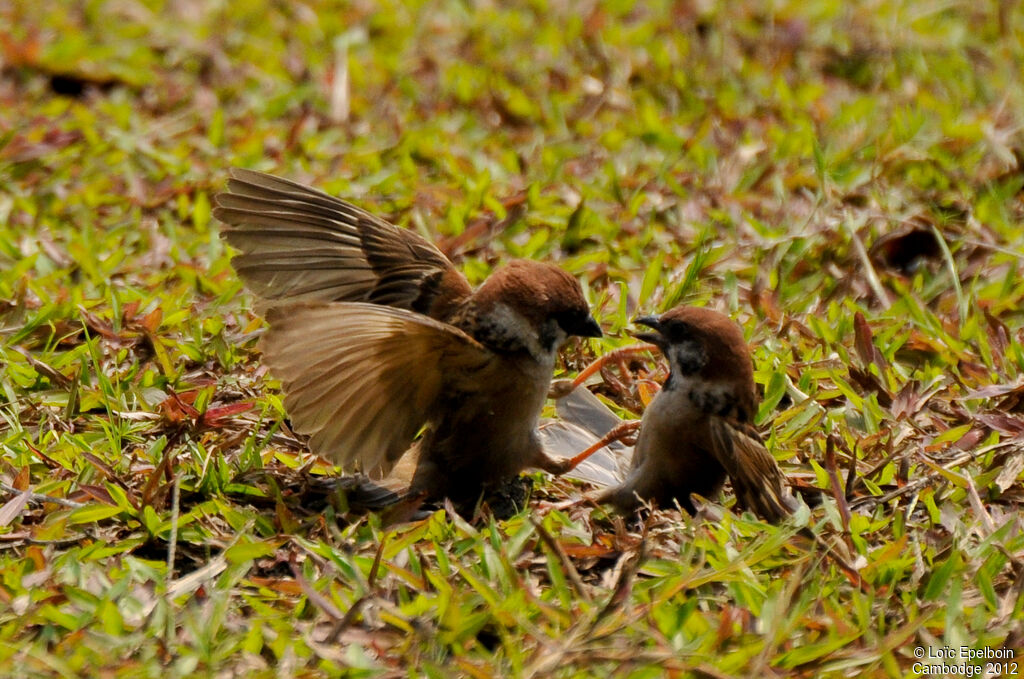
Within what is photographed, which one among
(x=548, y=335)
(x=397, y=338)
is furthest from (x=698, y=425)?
(x=397, y=338)

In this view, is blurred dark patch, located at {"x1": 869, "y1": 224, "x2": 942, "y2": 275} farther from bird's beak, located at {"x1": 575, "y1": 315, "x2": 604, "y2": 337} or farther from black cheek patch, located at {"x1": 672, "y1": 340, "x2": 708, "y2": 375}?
bird's beak, located at {"x1": 575, "y1": 315, "x2": 604, "y2": 337}

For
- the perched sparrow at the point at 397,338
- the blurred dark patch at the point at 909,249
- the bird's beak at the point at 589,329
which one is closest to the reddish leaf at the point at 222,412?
the perched sparrow at the point at 397,338

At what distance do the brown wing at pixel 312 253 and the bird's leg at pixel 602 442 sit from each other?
2.39ft

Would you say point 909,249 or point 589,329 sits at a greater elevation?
point 589,329

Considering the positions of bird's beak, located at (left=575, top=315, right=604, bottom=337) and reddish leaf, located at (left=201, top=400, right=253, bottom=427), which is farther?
reddish leaf, located at (left=201, top=400, right=253, bottom=427)

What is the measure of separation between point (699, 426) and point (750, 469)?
0.24 meters

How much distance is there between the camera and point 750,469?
4.53 meters

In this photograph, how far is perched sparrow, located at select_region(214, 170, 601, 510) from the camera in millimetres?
4285

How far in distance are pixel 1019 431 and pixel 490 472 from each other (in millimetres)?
1907

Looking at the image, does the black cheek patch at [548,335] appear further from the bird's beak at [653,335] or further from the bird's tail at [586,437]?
the bird's tail at [586,437]

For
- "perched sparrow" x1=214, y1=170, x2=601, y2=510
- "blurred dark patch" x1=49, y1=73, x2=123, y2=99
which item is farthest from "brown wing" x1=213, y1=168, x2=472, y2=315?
"blurred dark patch" x1=49, y1=73, x2=123, y2=99

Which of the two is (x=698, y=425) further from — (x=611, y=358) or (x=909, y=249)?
(x=909, y=249)

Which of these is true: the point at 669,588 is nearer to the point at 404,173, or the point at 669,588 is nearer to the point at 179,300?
the point at 179,300

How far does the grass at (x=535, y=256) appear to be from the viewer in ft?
13.1
